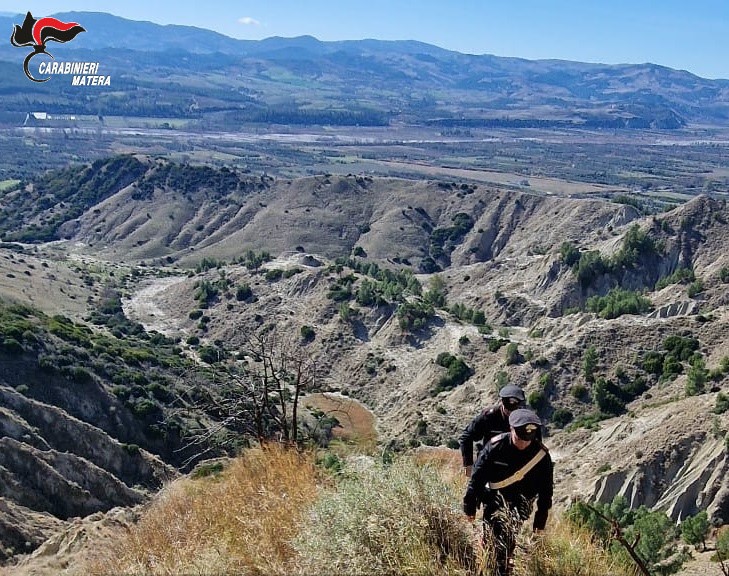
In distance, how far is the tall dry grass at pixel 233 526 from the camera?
8188 millimetres

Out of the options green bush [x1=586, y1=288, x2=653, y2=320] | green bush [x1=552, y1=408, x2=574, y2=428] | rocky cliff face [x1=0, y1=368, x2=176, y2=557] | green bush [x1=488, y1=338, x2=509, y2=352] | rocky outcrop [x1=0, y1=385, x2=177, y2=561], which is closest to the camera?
rocky outcrop [x1=0, y1=385, x2=177, y2=561]

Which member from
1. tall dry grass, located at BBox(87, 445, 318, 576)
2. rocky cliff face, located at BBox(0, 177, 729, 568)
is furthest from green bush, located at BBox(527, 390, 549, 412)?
tall dry grass, located at BBox(87, 445, 318, 576)

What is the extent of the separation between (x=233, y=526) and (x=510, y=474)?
146 inches

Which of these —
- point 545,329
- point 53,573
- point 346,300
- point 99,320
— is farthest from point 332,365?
point 53,573

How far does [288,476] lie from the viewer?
32.5 ft

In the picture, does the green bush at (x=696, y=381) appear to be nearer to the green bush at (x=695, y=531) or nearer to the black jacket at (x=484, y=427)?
the green bush at (x=695, y=531)

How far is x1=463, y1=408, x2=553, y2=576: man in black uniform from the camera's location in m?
7.64

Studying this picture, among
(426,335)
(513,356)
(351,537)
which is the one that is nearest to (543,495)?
(351,537)

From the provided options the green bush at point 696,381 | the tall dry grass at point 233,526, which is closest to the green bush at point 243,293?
the green bush at point 696,381

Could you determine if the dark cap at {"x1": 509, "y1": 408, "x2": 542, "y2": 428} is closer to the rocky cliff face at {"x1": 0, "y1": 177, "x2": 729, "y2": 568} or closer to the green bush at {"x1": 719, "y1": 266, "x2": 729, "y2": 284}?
the rocky cliff face at {"x1": 0, "y1": 177, "x2": 729, "y2": 568}

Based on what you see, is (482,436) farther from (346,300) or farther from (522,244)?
(522,244)

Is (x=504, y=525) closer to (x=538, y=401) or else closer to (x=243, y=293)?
(x=538, y=401)

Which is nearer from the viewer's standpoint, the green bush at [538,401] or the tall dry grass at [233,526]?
the tall dry grass at [233,526]

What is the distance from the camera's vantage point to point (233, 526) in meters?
9.19
